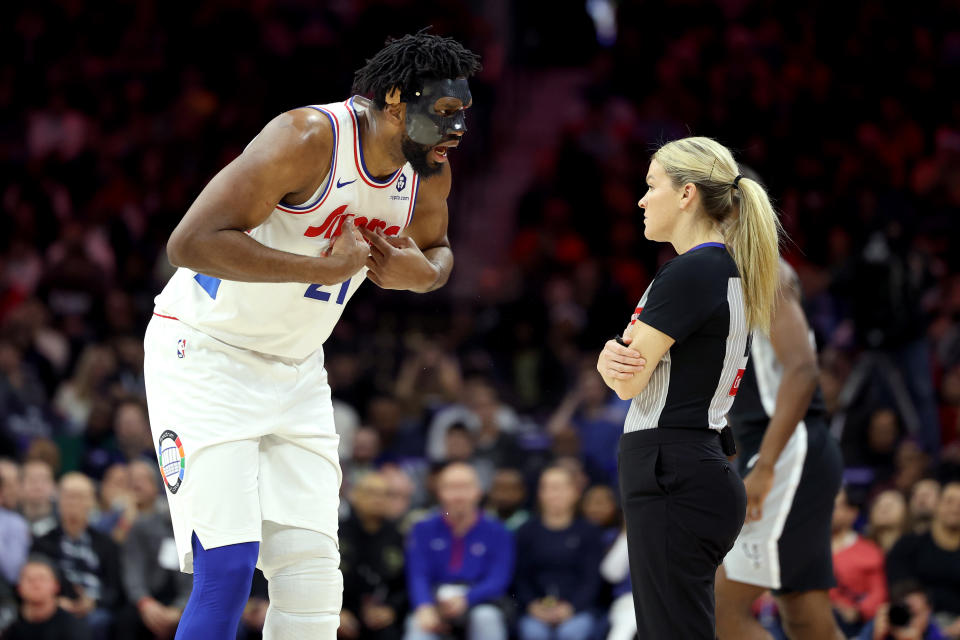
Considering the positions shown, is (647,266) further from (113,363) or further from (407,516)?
(113,363)

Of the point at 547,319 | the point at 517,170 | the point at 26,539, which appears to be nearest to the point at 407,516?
the point at 26,539

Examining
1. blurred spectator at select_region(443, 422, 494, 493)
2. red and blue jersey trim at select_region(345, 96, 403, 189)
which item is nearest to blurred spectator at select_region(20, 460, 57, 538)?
blurred spectator at select_region(443, 422, 494, 493)

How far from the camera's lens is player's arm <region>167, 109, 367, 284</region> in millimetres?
3564

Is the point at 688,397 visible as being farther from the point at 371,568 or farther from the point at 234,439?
the point at 371,568

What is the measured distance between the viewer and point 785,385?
Answer: 445 cm

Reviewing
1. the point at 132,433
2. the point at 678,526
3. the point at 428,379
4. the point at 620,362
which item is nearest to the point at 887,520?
the point at 428,379

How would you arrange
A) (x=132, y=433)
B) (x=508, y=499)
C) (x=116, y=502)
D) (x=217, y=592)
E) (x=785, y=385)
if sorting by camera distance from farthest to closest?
(x=132, y=433), (x=116, y=502), (x=508, y=499), (x=785, y=385), (x=217, y=592)

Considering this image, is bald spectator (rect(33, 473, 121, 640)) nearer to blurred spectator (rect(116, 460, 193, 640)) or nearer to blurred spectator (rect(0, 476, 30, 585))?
blurred spectator (rect(116, 460, 193, 640))

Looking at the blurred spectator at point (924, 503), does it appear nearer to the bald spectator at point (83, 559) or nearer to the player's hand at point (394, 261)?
the player's hand at point (394, 261)

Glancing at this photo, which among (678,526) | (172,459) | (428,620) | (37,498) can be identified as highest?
(172,459)

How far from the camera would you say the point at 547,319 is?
423 inches

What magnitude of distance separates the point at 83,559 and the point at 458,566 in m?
2.38

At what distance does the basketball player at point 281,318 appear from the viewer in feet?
11.8

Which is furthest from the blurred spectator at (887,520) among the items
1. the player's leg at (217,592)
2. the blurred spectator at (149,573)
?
the player's leg at (217,592)
